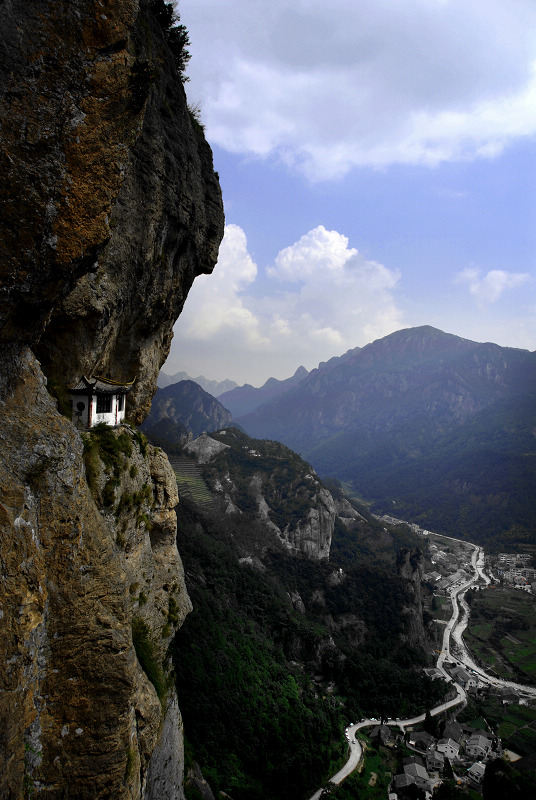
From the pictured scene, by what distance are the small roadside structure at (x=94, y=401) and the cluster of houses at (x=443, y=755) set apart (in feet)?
145

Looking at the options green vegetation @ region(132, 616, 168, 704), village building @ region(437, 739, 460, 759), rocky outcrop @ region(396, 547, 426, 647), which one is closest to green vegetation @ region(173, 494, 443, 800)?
rocky outcrop @ region(396, 547, 426, 647)

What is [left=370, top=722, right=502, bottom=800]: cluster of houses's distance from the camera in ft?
129

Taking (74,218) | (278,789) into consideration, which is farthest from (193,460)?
(74,218)

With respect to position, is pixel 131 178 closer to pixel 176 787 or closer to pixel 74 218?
pixel 74 218

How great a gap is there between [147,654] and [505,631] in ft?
301

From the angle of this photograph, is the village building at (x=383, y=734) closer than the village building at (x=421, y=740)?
Yes

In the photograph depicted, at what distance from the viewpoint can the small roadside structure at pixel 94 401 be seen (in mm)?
15312

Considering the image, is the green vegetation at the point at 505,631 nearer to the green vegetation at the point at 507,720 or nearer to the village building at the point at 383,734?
the green vegetation at the point at 507,720

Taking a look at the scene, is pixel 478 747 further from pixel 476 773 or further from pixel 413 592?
pixel 413 592

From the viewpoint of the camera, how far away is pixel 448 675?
64.8m

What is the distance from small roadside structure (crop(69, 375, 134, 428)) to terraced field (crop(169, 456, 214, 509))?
5526 cm

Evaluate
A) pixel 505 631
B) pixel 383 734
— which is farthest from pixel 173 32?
pixel 505 631

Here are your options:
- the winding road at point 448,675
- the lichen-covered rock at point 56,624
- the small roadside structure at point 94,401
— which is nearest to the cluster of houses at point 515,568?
the winding road at point 448,675

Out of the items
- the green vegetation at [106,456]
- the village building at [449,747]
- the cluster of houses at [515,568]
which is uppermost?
the green vegetation at [106,456]
